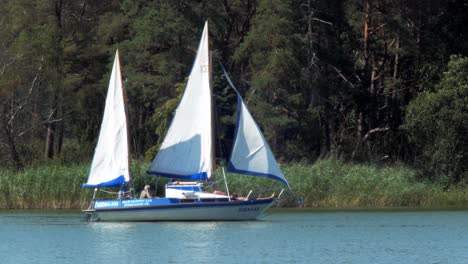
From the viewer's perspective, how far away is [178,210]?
4453 centimetres

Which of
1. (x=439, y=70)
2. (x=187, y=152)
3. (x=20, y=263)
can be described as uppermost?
(x=439, y=70)

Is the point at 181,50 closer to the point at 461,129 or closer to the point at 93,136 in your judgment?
the point at 93,136

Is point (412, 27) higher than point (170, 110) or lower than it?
higher

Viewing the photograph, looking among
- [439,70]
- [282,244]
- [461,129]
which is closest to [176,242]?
[282,244]

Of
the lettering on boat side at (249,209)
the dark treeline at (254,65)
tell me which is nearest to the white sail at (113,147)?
the lettering on boat side at (249,209)

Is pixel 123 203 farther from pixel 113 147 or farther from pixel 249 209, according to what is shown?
pixel 249 209

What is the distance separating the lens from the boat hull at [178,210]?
44281 millimetres

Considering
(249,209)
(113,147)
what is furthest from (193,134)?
(249,209)

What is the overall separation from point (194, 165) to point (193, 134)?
1102mm

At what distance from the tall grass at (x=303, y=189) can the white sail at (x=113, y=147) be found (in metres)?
3.20

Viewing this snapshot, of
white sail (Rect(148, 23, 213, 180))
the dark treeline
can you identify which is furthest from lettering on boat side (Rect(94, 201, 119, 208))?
the dark treeline

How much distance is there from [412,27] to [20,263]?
37432 millimetres

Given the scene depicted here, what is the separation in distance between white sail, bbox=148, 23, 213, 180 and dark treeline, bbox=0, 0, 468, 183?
13314 millimetres

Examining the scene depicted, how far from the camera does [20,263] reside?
1324 inches
